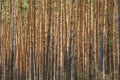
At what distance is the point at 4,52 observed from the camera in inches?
303

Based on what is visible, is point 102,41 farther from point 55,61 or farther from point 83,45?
point 55,61

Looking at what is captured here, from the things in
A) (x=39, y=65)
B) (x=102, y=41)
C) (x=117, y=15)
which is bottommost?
(x=39, y=65)

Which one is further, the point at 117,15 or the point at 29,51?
the point at 29,51

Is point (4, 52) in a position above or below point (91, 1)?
below

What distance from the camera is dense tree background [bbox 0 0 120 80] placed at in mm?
6766

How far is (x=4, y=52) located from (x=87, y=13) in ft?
6.32

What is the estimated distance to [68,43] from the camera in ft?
23.1

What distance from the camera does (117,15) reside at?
6.77 metres

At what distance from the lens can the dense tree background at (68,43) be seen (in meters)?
6.77

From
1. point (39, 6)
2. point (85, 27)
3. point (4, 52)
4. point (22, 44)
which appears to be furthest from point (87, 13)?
point (4, 52)

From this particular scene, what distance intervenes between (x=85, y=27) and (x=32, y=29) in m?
1.05

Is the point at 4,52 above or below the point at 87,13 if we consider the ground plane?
below

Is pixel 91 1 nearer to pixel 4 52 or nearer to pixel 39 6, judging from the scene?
pixel 39 6

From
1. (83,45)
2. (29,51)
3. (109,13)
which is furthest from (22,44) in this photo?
(109,13)
